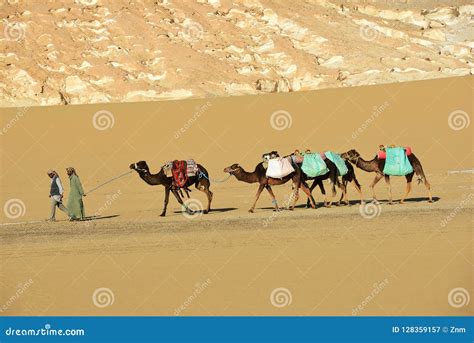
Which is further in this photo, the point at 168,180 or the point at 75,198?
the point at 168,180

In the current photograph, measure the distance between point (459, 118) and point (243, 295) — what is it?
21.0 metres

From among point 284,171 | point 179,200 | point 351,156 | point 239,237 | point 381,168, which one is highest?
point 351,156

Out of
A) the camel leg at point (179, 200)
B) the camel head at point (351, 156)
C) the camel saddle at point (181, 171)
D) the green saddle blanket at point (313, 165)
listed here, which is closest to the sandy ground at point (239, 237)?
the camel leg at point (179, 200)

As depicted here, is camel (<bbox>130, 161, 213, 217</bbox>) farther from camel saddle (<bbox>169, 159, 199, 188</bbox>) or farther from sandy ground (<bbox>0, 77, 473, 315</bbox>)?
sandy ground (<bbox>0, 77, 473, 315</bbox>)

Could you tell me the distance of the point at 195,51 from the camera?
137 ft

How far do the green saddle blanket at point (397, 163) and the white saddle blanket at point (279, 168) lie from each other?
192cm

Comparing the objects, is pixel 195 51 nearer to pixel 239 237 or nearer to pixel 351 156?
pixel 351 156

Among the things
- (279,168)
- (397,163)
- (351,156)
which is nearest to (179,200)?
(279,168)

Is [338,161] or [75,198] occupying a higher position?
[338,161]

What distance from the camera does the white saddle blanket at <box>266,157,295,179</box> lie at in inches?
753

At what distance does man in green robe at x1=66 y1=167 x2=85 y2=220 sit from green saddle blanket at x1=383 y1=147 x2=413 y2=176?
5847mm

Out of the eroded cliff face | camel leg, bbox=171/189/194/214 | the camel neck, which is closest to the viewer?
camel leg, bbox=171/189/194/214

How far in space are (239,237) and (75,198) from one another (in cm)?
435

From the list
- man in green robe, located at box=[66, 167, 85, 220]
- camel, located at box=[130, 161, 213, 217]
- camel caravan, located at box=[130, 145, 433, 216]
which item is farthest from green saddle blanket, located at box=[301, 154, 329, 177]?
man in green robe, located at box=[66, 167, 85, 220]
